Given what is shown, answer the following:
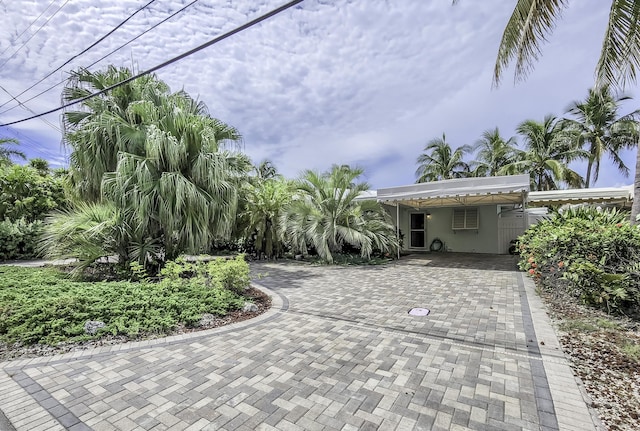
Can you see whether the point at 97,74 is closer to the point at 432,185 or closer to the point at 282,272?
the point at 282,272

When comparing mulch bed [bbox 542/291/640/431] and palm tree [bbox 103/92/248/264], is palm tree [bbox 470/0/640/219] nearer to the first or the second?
mulch bed [bbox 542/291/640/431]

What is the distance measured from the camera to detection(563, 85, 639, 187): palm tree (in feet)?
62.1

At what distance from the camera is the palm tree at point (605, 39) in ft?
17.0

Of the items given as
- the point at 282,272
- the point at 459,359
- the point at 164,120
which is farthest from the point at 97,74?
the point at 459,359

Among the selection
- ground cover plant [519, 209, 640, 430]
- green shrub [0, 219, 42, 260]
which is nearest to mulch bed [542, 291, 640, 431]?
ground cover plant [519, 209, 640, 430]

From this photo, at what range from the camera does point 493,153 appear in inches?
899

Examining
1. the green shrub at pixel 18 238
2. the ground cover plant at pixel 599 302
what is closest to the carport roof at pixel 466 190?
the ground cover plant at pixel 599 302

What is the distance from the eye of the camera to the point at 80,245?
6586mm

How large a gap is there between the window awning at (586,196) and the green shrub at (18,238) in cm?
2068

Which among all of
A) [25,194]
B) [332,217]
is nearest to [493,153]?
[332,217]

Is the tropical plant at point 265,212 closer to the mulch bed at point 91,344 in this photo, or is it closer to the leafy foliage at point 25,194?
the mulch bed at point 91,344

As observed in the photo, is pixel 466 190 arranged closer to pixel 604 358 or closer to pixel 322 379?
pixel 604 358

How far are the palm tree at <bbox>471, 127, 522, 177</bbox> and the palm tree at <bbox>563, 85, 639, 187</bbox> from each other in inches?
138

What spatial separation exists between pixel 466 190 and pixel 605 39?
5.69 meters
